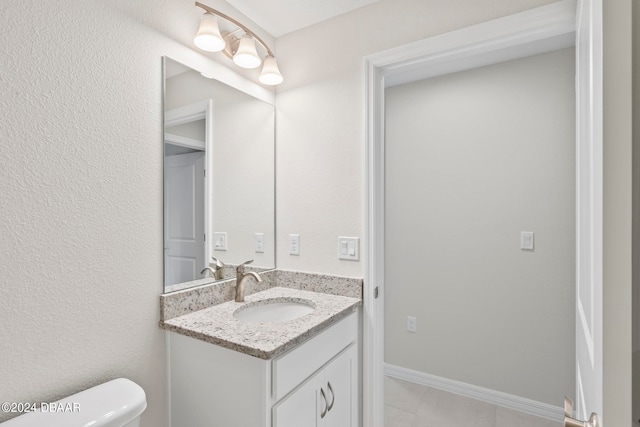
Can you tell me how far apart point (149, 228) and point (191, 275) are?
0.31 metres

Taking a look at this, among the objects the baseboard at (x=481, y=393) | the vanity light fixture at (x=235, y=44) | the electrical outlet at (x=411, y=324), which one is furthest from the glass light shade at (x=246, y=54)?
the baseboard at (x=481, y=393)

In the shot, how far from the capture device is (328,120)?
1.73m

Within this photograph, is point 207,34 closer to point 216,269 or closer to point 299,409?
point 216,269

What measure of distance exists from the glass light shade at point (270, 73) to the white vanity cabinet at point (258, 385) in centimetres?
129

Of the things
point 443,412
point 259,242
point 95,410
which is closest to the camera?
point 95,410

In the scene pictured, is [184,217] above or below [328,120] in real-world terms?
below

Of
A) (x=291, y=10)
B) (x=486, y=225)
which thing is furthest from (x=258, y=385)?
(x=486, y=225)

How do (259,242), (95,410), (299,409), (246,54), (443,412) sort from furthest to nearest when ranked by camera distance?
(443,412) → (259,242) → (246,54) → (299,409) → (95,410)

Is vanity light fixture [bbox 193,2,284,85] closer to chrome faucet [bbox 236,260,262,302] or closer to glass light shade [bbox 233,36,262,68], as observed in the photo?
glass light shade [bbox 233,36,262,68]

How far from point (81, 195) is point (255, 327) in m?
0.75

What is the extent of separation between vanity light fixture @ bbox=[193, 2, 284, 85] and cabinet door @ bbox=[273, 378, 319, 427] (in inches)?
57.1

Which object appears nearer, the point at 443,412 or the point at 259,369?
the point at 259,369

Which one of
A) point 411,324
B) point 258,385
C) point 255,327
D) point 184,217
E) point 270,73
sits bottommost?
point 411,324

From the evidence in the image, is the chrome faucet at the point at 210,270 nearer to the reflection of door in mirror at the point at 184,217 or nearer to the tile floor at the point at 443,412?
the reflection of door in mirror at the point at 184,217
